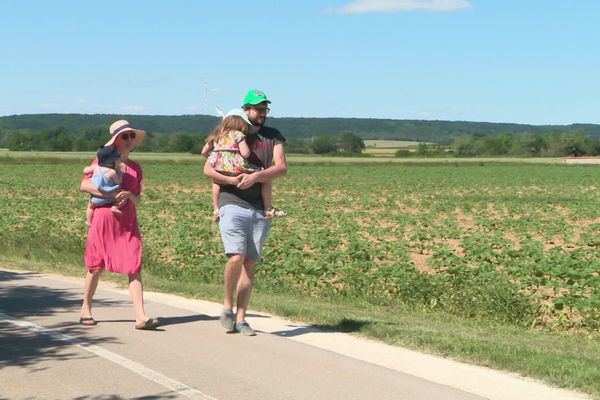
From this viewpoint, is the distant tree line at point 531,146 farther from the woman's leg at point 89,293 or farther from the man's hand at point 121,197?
the man's hand at point 121,197

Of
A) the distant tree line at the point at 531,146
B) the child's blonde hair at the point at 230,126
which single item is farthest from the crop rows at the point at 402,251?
the distant tree line at the point at 531,146

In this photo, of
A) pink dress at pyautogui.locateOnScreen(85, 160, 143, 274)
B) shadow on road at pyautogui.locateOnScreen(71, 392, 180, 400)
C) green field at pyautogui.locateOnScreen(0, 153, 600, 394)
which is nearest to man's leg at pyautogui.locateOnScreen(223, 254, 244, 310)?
pink dress at pyautogui.locateOnScreen(85, 160, 143, 274)

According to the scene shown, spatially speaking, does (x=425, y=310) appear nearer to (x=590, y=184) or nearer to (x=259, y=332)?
(x=259, y=332)

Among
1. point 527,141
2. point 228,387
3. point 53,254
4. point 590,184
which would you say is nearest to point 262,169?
point 228,387

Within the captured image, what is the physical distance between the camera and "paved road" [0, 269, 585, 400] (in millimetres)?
5965

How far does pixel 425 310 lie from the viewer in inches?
472

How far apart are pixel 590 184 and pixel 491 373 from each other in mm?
55501

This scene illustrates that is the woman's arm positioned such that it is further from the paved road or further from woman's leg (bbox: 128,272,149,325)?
the paved road

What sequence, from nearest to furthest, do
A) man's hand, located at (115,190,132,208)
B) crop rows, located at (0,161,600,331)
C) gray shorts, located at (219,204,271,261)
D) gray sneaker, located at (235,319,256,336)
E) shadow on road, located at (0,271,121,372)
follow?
1. shadow on road, located at (0,271,121,372)
2. gray shorts, located at (219,204,271,261)
3. gray sneaker, located at (235,319,256,336)
4. man's hand, located at (115,190,132,208)
5. crop rows, located at (0,161,600,331)

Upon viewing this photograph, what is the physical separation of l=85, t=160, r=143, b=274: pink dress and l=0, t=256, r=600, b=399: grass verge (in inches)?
71.6

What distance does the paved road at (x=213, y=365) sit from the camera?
5965 millimetres

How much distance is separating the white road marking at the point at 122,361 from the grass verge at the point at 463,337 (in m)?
2.23

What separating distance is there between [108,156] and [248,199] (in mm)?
1344

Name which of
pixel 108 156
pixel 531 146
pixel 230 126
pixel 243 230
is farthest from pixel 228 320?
pixel 531 146
